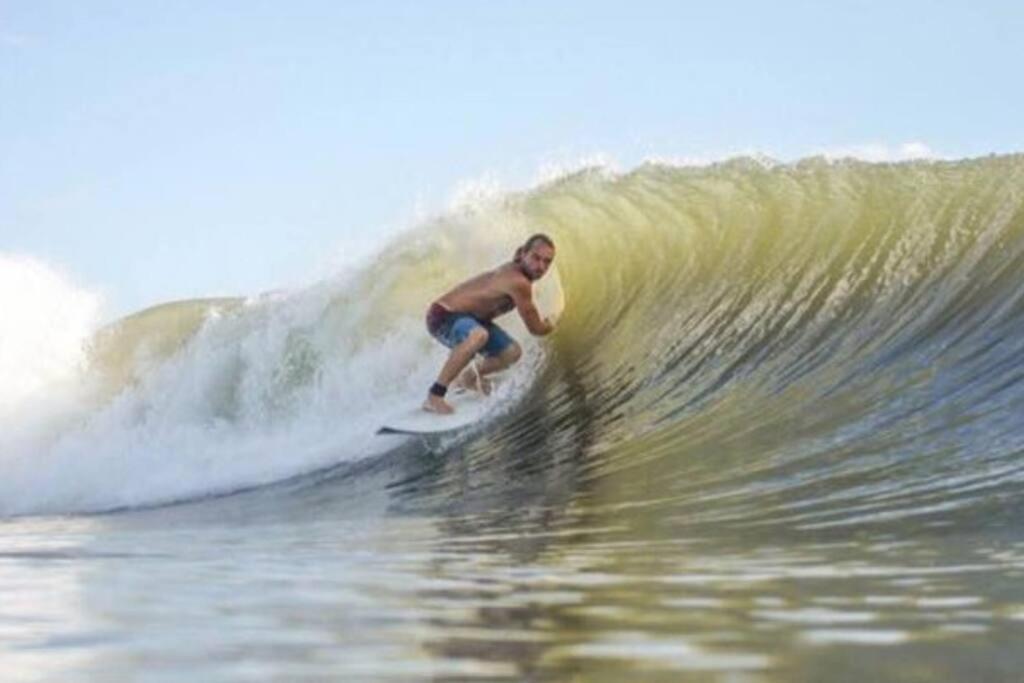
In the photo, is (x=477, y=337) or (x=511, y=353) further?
(x=511, y=353)

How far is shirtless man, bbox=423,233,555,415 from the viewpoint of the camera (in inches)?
363

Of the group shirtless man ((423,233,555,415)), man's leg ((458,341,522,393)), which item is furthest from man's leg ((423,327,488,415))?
man's leg ((458,341,522,393))

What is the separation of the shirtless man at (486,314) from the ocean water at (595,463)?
356mm

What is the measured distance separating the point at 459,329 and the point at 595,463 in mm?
1915

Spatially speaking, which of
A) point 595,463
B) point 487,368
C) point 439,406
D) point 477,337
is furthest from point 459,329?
point 595,463

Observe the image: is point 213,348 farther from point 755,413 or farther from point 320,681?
point 320,681

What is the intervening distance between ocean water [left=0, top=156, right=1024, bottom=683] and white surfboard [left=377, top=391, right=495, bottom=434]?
0.11m

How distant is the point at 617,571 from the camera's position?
3.73 meters

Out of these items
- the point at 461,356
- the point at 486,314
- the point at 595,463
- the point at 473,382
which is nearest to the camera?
the point at 595,463

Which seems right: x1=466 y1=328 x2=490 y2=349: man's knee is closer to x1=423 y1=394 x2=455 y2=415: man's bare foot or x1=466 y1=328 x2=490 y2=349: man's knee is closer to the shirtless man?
the shirtless man

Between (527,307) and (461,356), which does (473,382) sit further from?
(527,307)

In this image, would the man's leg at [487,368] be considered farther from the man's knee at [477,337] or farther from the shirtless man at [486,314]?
the man's knee at [477,337]

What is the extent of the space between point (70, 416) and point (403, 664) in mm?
12507

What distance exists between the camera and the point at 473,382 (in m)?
9.59
